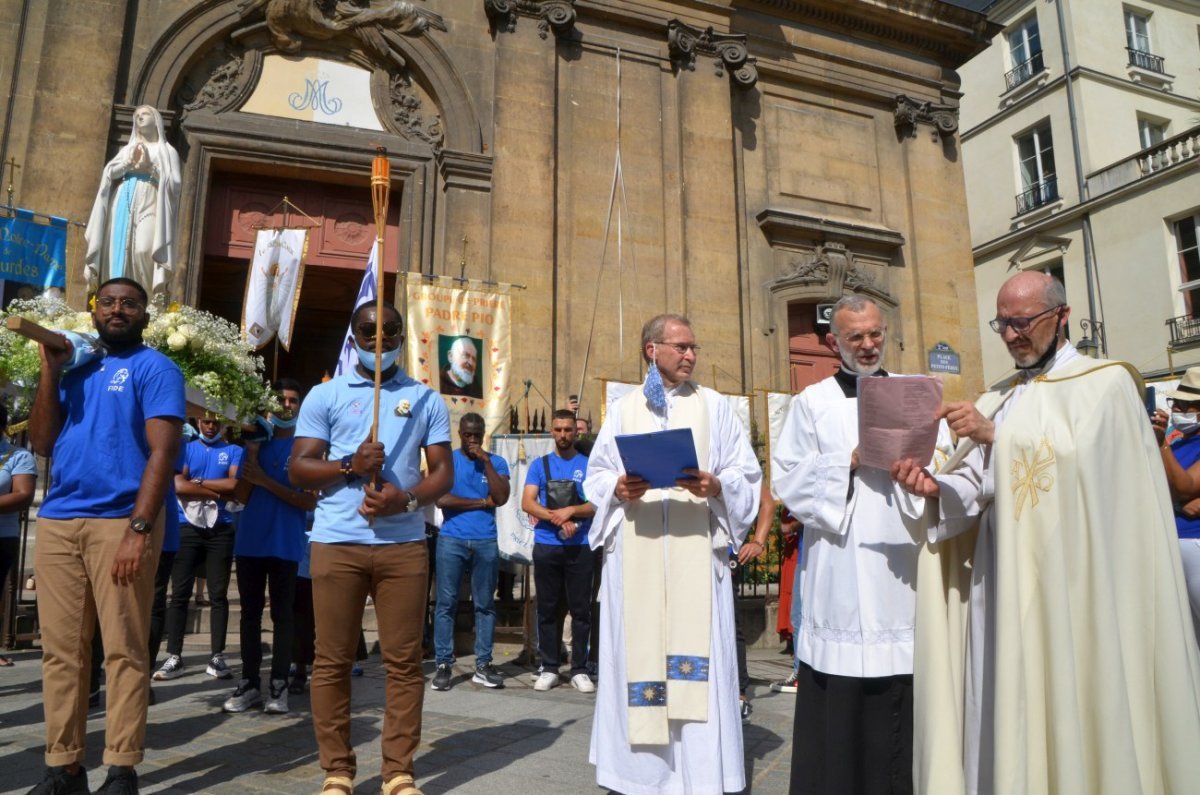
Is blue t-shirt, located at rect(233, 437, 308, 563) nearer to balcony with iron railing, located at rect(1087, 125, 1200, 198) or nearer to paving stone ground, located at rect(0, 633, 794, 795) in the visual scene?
paving stone ground, located at rect(0, 633, 794, 795)

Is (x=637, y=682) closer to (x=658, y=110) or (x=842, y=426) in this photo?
(x=842, y=426)

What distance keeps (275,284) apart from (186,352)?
514 centimetres

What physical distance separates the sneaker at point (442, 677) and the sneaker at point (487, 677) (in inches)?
8.3

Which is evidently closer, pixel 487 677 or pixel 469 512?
pixel 487 677

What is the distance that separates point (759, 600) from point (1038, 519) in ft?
22.1

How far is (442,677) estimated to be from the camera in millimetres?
6652

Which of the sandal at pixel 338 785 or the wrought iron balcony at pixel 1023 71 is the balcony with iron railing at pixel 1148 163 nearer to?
the wrought iron balcony at pixel 1023 71

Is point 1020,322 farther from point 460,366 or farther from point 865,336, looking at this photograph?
point 460,366

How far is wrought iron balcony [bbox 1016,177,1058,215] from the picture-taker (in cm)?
2588

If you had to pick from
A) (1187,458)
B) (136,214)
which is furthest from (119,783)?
(136,214)

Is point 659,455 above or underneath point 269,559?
above

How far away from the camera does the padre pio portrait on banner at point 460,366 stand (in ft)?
35.6

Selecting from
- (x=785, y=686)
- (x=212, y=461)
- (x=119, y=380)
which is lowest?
(x=785, y=686)

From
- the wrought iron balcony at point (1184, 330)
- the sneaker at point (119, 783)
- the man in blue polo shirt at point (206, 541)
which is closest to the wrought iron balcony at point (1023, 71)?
the wrought iron balcony at point (1184, 330)
